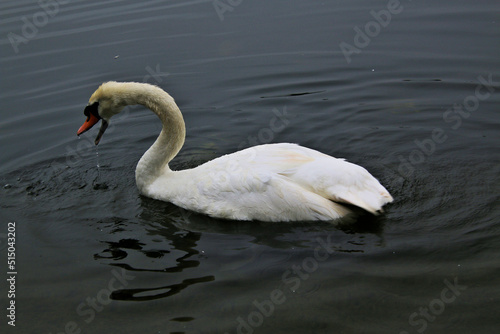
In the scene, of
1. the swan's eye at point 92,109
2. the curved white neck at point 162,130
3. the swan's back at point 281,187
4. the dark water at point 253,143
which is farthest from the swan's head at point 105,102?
the swan's back at point 281,187

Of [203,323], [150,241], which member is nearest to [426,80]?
[150,241]

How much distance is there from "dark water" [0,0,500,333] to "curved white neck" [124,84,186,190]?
15.6 inches

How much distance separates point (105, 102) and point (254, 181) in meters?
2.41

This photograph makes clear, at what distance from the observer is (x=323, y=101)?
10.5 metres

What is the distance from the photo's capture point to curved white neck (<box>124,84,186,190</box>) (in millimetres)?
7797

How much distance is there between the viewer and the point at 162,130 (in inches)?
312

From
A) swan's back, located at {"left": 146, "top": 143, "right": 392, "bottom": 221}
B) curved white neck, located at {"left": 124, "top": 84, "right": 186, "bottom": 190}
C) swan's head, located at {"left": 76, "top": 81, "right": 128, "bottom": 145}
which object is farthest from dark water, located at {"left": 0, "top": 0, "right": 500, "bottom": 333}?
swan's head, located at {"left": 76, "top": 81, "right": 128, "bottom": 145}

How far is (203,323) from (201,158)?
3.93 meters

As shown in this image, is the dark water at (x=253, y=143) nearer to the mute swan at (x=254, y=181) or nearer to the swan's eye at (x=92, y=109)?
the mute swan at (x=254, y=181)

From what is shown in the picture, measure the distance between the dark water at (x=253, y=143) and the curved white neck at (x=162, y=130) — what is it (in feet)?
1.30

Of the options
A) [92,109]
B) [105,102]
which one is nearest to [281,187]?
[105,102]

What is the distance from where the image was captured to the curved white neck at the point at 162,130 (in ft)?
25.6

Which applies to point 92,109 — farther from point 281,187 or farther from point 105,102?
point 281,187

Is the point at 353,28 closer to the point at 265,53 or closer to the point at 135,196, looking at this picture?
the point at 265,53
